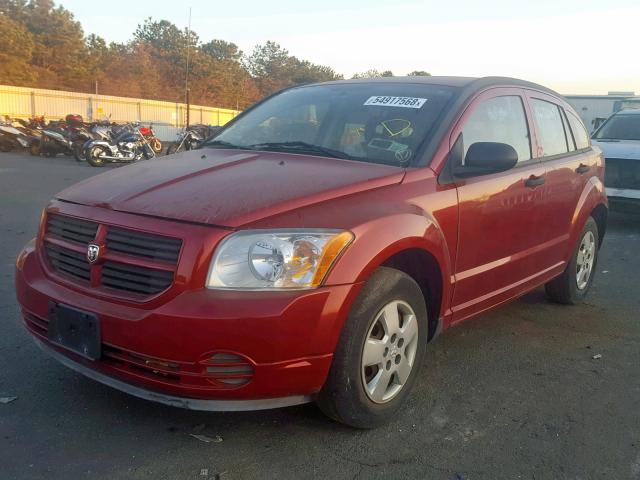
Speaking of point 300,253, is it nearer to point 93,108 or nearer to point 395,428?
point 395,428

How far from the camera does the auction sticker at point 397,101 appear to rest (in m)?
3.71

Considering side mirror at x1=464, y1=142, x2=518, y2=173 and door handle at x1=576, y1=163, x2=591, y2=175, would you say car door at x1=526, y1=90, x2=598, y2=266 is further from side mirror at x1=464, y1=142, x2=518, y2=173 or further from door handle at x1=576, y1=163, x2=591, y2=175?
side mirror at x1=464, y1=142, x2=518, y2=173

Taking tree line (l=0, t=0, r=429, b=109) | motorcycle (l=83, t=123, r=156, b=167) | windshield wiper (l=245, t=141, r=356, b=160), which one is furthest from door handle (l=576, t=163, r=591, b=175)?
tree line (l=0, t=0, r=429, b=109)

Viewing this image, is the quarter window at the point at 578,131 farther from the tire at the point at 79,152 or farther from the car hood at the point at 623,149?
the tire at the point at 79,152

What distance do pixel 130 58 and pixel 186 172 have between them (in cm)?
6231

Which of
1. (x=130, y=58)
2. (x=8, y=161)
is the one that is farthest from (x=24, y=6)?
(x=8, y=161)

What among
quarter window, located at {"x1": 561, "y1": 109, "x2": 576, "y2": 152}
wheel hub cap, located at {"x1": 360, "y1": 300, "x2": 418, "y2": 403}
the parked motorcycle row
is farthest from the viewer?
the parked motorcycle row

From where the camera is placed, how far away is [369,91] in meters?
4.00

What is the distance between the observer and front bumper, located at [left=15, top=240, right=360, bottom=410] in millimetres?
2475

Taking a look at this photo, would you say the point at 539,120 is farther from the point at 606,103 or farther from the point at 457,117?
the point at 606,103

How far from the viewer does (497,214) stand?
12.2 ft

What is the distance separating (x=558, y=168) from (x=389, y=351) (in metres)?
2.30

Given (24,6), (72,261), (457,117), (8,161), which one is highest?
(24,6)

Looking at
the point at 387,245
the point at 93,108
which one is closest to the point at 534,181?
the point at 387,245
